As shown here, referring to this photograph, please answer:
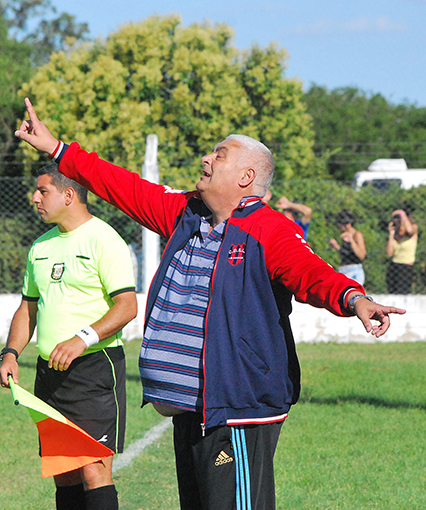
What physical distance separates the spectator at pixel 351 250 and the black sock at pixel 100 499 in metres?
6.91

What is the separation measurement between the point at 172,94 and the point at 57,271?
1453cm

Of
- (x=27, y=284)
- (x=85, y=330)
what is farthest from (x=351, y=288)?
(x=27, y=284)

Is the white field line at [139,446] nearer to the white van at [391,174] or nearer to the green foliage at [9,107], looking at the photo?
the white van at [391,174]

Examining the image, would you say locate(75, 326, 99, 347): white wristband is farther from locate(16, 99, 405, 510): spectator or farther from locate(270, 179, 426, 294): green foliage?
locate(270, 179, 426, 294): green foliage

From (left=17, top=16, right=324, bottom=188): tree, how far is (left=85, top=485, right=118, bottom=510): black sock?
1095cm

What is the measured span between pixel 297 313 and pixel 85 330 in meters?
7.34

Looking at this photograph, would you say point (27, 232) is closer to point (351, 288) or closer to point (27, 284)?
point (27, 284)

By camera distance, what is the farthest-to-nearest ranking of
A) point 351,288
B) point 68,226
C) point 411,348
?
point 411,348 < point 68,226 < point 351,288

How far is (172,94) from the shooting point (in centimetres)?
1775

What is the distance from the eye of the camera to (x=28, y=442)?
5914mm

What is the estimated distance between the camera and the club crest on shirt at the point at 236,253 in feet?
9.12

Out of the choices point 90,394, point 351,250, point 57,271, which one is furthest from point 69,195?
point 351,250

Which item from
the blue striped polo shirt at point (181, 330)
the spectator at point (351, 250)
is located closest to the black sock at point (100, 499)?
the blue striped polo shirt at point (181, 330)

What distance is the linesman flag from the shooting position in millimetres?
3477
